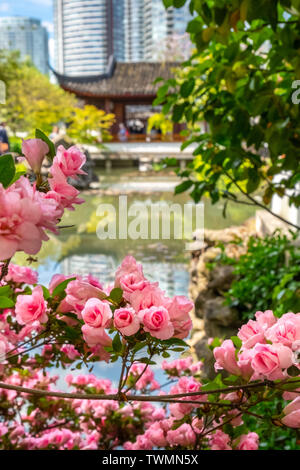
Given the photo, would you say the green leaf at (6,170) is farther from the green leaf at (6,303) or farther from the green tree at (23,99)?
the green tree at (23,99)

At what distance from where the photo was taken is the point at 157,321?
470mm

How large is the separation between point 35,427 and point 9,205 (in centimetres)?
94

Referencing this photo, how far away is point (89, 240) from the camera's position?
599 centimetres

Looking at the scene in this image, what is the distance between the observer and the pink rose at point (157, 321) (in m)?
0.47

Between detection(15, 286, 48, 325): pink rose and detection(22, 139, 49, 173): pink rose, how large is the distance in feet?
0.53

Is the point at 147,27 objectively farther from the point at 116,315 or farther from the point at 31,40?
the point at 116,315

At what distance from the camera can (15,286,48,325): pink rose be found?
56 centimetres

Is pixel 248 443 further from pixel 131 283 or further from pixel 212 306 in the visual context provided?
pixel 212 306

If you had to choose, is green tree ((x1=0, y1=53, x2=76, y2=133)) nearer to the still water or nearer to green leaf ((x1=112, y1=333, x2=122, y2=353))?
the still water

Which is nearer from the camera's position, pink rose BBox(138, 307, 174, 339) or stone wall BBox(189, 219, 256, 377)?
pink rose BBox(138, 307, 174, 339)

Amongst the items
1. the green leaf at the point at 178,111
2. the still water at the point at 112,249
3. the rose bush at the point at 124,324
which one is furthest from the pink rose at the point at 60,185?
the still water at the point at 112,249

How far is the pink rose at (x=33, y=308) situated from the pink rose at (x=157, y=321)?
13 centimetres

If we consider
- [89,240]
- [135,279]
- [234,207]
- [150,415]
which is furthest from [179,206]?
[135,279]

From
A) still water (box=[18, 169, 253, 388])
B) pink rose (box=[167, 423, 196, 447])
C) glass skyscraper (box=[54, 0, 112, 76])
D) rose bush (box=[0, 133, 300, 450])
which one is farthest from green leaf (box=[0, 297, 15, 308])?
glass skyscraper (box=[54, 0, 112, 76])
